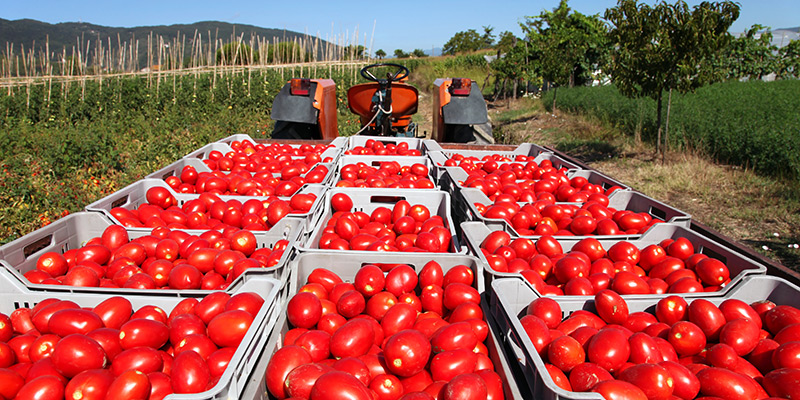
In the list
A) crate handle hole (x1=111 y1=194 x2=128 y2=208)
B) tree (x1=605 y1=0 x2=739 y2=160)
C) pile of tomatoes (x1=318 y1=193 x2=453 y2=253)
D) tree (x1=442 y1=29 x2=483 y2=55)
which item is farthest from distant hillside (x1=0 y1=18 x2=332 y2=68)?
pile of tomatoes (x1=318 y1=193 x2=453 y2=253)

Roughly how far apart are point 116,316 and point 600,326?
211cm

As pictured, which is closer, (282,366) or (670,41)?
(282,366)

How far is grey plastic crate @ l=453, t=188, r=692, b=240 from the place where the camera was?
10.1ft

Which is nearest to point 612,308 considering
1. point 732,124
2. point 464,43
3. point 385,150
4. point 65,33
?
point 385,150

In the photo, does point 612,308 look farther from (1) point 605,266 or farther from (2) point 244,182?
(2) point 244,182

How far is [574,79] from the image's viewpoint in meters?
28.3

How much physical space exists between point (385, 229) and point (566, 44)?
20553mm

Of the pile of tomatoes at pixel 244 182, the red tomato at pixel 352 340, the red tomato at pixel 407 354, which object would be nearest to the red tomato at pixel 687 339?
the red tomato at pixel 407 354

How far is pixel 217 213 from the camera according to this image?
3.48 meters

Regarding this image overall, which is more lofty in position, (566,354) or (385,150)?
(385,150)

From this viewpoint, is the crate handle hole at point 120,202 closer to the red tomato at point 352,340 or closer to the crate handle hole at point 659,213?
the red tomato at point 352,340

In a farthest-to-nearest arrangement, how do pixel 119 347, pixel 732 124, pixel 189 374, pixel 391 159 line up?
pixel 732 124 → pixel 391 159 → pixel 119 347 → pixel 189 374

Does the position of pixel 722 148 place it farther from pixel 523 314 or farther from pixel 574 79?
pixel 574 79

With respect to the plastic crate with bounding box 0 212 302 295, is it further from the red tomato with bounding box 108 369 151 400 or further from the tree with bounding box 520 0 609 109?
the tree with bounding box 520 0 609 109
